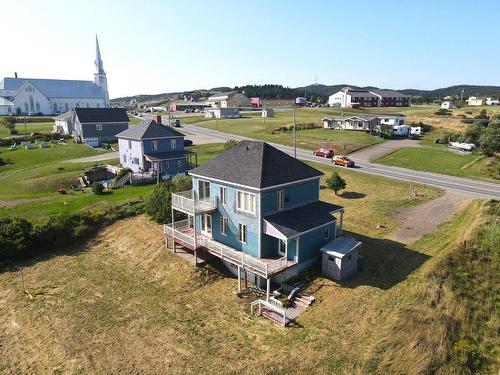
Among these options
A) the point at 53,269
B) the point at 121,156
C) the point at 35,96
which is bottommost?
the point at 53,269

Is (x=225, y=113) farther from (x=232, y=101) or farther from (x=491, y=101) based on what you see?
(x=491, y=101)

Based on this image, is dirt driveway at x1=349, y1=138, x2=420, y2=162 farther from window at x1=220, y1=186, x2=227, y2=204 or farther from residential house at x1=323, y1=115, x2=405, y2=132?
window at x1=220, y1=186, x2=227, y2=204

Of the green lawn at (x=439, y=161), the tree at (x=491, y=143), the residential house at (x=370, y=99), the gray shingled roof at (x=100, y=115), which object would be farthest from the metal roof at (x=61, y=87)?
the tree at (x=491, y=143)

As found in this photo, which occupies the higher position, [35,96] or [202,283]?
[35,96]

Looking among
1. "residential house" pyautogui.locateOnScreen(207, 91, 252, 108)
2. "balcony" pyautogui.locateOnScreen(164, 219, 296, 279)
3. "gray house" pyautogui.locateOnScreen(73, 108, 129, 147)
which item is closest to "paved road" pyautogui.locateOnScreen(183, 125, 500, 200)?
"balcony" pyautogui.locateOnScreen(164, 219, 296, 279)

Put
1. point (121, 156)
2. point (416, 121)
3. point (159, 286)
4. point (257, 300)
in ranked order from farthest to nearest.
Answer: point (416, 121) < point (121, 156) < point (159, 286) < point (257, 300)

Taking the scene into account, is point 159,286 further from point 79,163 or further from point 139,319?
point 79,163

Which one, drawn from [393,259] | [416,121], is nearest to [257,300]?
[393,259]

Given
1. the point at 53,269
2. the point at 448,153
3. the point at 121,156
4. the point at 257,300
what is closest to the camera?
the point at 257,300
